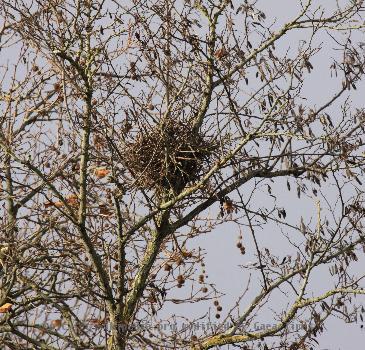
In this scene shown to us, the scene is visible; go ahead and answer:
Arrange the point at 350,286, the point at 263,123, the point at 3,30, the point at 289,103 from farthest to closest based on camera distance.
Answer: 1. the point at 3,30
2. the point at 350,286
3. the point at 289,103
4. the point at 263,123

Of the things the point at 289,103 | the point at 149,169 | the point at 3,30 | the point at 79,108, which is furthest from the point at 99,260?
the point at 3,30

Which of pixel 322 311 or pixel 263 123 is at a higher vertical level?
pixel 263 123

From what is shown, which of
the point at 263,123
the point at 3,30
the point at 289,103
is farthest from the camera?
the point at 3,30

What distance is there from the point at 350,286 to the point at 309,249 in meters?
0.60

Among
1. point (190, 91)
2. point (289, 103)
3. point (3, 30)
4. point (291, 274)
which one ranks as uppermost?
point (3, 30)

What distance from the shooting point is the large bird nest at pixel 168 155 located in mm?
6281

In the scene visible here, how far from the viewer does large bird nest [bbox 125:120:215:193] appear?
628cm

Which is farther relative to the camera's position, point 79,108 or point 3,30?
point 3,30

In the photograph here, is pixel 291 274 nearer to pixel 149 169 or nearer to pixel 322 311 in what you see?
pixel 322 311

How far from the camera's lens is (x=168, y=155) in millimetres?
6309

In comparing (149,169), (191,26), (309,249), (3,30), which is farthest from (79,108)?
(3,30)

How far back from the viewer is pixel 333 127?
6.77m

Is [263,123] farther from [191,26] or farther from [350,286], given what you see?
[350,286]

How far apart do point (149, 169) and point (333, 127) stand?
1.93 metres
